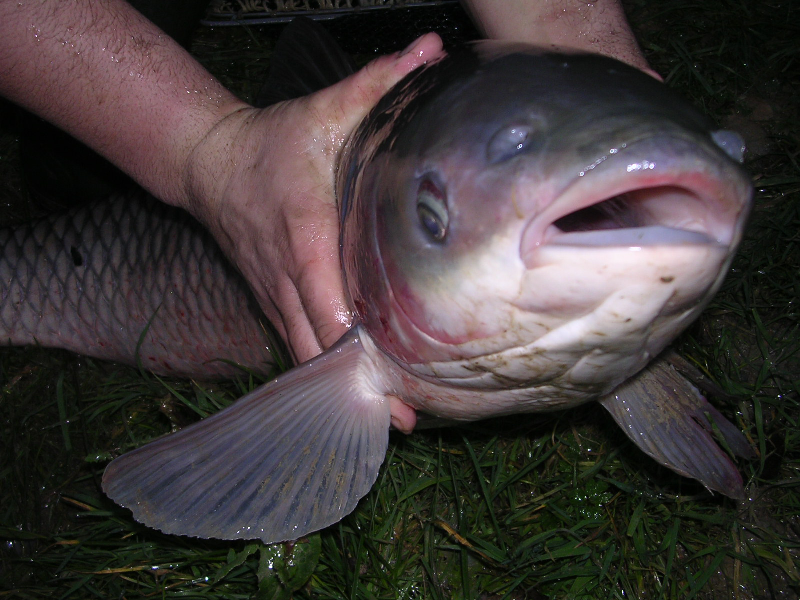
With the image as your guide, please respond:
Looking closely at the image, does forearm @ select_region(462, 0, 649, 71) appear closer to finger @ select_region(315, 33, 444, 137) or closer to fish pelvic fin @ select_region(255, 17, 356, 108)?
finger @ select_region(315, 33, 444, 137)

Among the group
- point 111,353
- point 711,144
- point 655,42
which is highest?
point 711,144

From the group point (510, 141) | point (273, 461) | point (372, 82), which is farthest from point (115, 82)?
point (510, 141)

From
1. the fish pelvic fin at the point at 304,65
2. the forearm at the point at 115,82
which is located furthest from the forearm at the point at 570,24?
the forearm at the point at 115,82

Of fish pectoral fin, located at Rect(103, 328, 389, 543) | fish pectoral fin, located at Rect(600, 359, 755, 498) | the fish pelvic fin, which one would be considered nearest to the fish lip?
fish pectoral fin, located at Rect(103, 328, 389, 543)

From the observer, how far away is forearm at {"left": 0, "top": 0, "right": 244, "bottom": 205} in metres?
2.02

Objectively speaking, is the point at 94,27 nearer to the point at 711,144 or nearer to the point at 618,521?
the point at 711,144

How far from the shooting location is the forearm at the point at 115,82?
202cm

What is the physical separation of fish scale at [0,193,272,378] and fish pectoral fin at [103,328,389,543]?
0.93m

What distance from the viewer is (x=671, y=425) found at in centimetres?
183

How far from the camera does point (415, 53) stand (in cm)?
157

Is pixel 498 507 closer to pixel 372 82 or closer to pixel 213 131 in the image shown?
pixel 372 82

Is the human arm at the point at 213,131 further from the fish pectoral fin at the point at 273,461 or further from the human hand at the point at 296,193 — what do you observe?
the fish pectoral fin at the point at 273,461

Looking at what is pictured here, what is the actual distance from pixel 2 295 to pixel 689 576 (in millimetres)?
2922

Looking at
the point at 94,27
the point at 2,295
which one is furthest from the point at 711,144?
the point at 2,295
